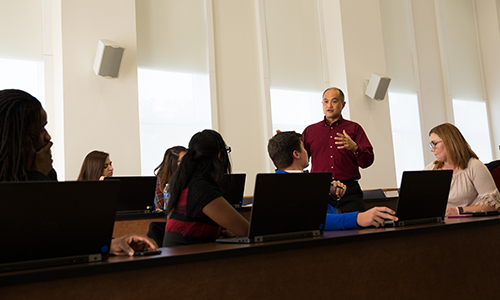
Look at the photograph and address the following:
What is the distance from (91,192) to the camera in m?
1.18

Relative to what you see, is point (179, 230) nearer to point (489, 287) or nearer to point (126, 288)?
point (126, 288)

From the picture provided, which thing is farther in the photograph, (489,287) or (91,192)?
(489,287)

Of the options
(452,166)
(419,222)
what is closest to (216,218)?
(419,222)

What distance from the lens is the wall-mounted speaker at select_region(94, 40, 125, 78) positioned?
14.0 ft

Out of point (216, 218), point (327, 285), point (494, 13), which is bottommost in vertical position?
point (327, 285)

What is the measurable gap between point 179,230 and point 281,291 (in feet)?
1.86

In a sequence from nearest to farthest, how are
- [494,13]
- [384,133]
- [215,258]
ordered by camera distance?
[215,258] → [384,133] → [494,13]

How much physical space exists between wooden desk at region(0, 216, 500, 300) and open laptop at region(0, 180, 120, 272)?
0.08 metres

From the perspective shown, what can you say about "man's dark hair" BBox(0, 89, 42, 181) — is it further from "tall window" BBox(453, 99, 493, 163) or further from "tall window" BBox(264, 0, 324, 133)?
"tall window" BBox(453, 99, 493, 163)

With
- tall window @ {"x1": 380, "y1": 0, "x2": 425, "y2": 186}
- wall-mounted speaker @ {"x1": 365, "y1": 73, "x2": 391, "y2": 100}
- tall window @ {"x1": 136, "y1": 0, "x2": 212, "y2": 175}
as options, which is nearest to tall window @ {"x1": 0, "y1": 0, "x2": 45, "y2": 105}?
tall window @ {"x1": 136, "y1": 0, "x2": 212, "y2": 175}

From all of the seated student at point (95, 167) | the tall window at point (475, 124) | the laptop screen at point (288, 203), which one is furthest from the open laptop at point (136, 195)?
the tall window at point (475, 124)

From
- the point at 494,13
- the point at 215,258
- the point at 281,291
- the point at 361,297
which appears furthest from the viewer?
the point at 494,13

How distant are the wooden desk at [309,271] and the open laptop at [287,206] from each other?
93mm

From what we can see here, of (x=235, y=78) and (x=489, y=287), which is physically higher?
(x=235, y=78)
